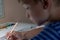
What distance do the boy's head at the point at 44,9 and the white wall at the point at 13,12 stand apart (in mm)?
845

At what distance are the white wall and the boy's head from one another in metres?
0.85

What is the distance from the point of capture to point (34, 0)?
616 millimetres

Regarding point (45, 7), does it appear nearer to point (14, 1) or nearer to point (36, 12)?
point (36, 12)

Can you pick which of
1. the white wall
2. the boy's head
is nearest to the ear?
the boy's head

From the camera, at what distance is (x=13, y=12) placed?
1.54 metres

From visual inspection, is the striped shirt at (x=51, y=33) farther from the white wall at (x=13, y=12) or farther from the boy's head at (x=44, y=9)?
the white wall at (x=13, y=12)

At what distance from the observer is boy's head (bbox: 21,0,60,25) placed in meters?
0.61

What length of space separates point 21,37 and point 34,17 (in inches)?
12.2

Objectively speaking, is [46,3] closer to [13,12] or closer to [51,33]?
[51,33]

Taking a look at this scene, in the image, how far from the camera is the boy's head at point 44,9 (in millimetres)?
614

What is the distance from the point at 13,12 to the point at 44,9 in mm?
933

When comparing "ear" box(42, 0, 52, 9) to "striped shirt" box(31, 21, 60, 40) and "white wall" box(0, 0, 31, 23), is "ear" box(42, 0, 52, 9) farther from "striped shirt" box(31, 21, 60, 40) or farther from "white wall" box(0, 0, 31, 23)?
"white wall" box(0, 0, 31, 23)

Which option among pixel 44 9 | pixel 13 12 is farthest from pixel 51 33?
pixel 13 12

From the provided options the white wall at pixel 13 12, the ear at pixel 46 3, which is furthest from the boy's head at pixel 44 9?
the white wall at pixel 13 12
